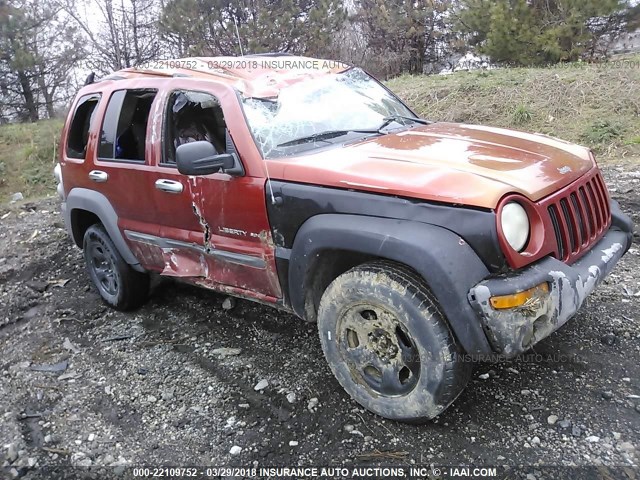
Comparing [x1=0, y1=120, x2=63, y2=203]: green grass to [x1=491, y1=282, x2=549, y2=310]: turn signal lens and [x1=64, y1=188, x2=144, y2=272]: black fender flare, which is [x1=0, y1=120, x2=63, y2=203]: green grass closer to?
[x1=64, y1=188, x2=144, y2=272]: black fender flare

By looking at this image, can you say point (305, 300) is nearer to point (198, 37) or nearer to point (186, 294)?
point (186, 294)

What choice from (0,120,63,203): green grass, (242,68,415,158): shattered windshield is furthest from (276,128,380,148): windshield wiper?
(0,120,63,203): green grass

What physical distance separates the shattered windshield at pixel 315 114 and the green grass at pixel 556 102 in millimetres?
5393

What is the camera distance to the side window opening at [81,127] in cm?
443

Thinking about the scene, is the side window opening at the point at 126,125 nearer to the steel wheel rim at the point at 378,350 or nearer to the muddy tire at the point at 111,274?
the muddy tire at the point at 111,274

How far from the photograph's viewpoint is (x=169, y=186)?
11.7 ft

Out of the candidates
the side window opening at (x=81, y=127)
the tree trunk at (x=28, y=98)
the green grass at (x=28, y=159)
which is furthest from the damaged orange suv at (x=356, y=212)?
the tree trunk at (x=28, y=98)

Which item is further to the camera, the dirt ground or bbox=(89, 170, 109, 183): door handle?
bbox=(89, 170, 109, 183): door handle

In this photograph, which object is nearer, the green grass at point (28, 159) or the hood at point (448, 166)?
the hood at point (448, 166)

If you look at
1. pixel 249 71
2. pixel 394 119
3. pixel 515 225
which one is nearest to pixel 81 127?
pixel 249 71

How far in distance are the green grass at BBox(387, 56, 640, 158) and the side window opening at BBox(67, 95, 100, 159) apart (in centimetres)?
675

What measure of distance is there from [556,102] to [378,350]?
8.01m

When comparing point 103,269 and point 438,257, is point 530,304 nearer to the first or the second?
point 438,257

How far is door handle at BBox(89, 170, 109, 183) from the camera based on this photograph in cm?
414
